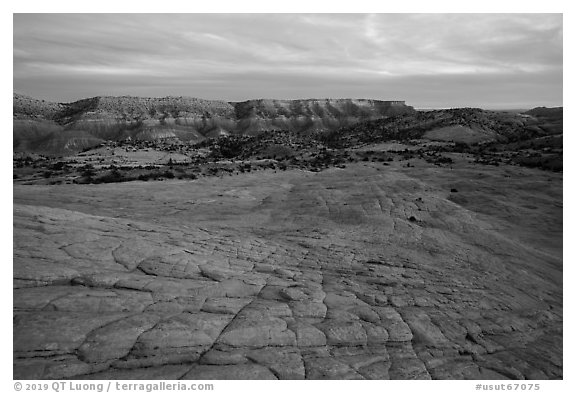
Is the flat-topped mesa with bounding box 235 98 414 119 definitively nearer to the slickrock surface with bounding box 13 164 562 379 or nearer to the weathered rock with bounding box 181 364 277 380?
the slickrock surface with bounding box 13 164 562 379

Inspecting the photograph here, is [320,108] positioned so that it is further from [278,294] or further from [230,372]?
[230,372]

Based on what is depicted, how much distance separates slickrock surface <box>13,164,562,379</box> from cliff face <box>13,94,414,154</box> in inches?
4315

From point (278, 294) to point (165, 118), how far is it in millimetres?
134151

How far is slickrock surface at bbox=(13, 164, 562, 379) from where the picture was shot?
6.96 m

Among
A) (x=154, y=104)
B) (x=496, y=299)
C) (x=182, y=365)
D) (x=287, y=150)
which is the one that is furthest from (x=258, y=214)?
(x=154, y=104)

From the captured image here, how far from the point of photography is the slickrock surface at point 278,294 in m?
6.96

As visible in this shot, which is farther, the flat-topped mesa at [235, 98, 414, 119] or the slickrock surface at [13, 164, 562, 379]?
the flat-topped mesa at [235, 98, 414, 119]

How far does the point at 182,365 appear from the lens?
6.74 metres

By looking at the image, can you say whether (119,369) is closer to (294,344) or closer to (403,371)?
(294,344)

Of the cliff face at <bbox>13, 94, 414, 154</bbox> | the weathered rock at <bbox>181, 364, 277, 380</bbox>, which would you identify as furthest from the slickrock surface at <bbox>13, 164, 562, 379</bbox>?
the cliff face at <bbox>13, 94, 414, 154</bbox>

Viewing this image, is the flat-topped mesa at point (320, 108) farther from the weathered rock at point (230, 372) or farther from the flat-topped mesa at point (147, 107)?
the weathered rock at point (230, 372)

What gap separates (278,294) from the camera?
961 cm

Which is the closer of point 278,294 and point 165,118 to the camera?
point 278,294

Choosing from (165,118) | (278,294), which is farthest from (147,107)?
(278,294)
